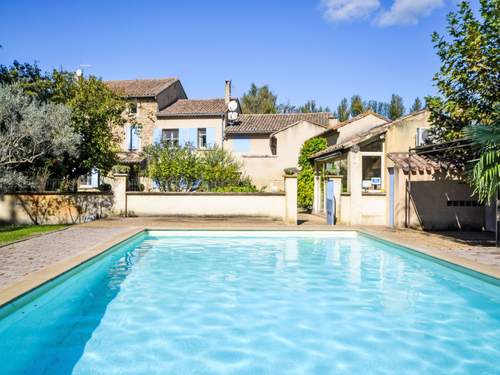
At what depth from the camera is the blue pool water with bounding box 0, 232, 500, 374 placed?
4.38 m

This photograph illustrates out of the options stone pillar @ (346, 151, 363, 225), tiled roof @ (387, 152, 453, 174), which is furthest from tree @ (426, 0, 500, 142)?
stone pillar @ (346, 151, 363, 225)

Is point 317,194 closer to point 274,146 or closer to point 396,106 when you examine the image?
point 274,146

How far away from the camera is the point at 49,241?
1033 cm

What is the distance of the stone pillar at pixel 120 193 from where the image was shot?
55.4 ft

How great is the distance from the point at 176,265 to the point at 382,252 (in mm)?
5633

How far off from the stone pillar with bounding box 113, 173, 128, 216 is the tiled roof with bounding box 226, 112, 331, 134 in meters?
14.3

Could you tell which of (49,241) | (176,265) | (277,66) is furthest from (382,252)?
(277,66)

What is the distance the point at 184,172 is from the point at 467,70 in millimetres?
12419

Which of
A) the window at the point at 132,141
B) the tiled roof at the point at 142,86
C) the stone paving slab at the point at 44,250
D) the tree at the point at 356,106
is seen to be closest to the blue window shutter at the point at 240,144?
the tiled roof at the point at 142,86

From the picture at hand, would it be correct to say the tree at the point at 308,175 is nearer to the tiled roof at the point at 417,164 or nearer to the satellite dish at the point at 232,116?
the tiled roof at the point at 417,164

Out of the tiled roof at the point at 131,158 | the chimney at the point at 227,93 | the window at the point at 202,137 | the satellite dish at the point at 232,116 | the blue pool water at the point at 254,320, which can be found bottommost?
the blue pool water at the point at 254,320

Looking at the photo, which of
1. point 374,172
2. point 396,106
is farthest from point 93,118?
point 396,106

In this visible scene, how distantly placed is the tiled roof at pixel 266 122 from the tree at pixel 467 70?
692 inches

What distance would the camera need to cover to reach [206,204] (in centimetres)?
1705
